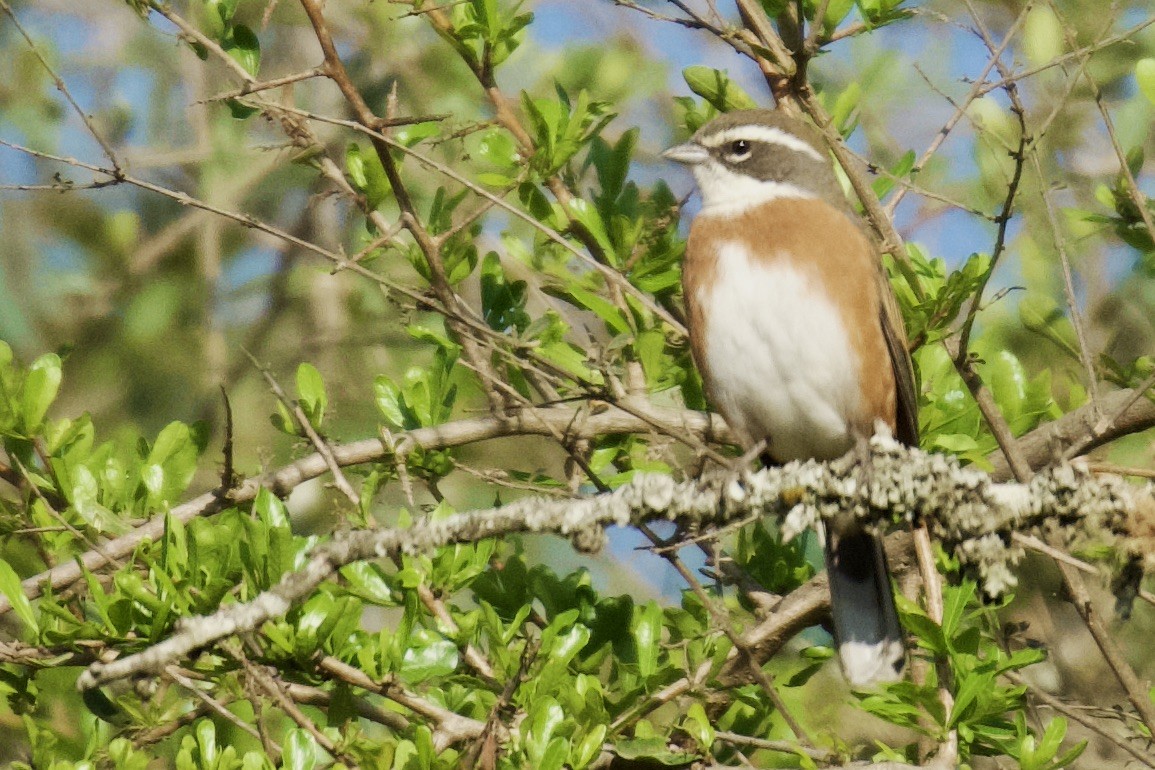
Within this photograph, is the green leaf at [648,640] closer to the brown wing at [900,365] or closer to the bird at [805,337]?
the bird at [805,337]

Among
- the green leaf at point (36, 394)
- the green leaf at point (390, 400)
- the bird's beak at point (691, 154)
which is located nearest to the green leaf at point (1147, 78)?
the bird's beak at point (691, 154)

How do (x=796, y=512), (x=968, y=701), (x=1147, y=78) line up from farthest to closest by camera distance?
1. (x=1147, y=78)
2. (x=968, y=701)
3. (x=796, y=512)

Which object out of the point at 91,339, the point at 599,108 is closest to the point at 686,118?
the point at 599,108

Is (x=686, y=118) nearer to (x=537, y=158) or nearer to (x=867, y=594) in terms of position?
(x=537, y=158)

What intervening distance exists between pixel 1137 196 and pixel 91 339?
17.4 ft

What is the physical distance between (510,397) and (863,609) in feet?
4.37

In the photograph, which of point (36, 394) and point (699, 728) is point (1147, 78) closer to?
point (699, 728)

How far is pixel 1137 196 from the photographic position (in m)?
4.53

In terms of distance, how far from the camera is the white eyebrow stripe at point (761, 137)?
5.32 metres

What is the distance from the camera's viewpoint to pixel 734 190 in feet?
18.0

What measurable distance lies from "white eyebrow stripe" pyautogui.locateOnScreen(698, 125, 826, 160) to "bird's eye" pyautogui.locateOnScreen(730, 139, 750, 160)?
2 cm

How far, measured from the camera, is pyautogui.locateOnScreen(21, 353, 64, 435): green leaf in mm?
4574

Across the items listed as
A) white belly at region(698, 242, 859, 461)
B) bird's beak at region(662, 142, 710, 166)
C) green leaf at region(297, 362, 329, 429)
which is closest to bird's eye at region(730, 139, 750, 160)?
bird's beak at region(662, 142, 710, 166)

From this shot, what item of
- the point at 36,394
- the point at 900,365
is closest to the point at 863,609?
the point at 900,365
